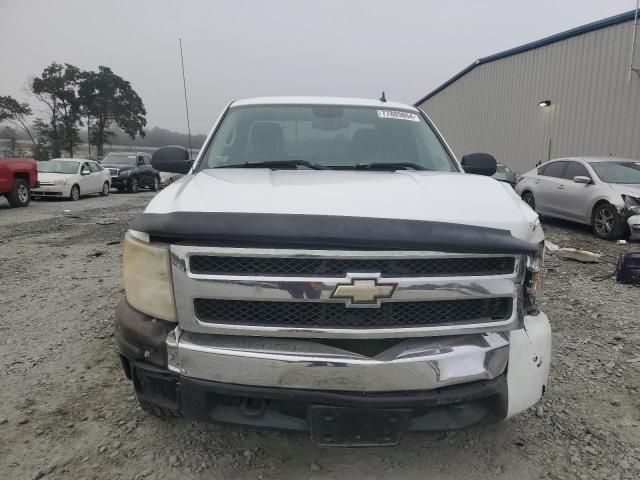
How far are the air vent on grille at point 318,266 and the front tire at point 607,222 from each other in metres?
7.67

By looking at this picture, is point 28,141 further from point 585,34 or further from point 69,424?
point 69,424

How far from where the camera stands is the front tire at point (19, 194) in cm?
1260

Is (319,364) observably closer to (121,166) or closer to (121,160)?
(121,166)

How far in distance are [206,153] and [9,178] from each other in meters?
11.6

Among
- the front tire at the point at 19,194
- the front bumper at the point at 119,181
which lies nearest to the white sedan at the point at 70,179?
the front tire at the point at 19,194

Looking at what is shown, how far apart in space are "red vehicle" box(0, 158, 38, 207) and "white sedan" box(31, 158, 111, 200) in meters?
1.31

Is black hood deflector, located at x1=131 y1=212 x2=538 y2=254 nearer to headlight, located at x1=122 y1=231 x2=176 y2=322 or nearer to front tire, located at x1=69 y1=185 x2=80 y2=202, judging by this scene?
headlight, located at x1=122 y1=231 x2=176 y2=322

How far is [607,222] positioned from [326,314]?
324 inches

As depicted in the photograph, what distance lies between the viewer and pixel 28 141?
41562 millimetres

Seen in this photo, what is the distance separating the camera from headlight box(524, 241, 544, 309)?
6.29 ft

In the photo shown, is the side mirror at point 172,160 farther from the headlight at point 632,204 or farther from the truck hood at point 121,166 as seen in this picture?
the truck hood at point 121,166

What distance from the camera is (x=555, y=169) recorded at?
10172 millimetres

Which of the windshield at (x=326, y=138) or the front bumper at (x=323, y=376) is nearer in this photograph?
the front bumper at (x=323, y=376)

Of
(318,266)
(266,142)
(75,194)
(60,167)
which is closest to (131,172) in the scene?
(60,167)
